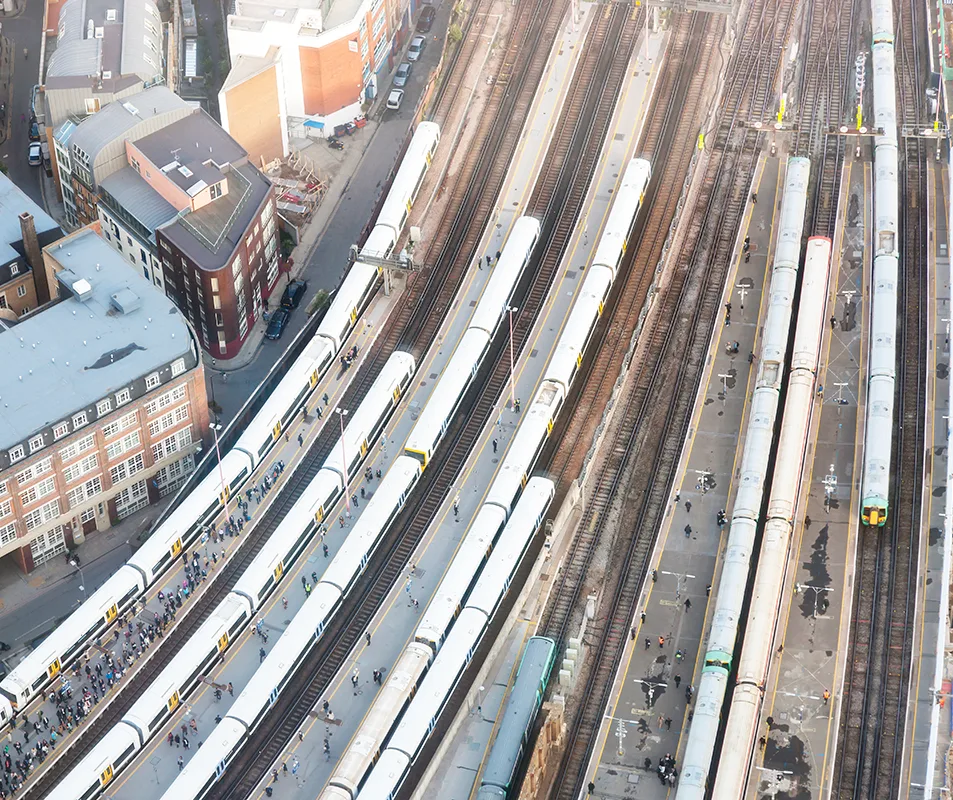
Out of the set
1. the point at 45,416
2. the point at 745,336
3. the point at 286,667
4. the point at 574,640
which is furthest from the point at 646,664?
the point at 45,416

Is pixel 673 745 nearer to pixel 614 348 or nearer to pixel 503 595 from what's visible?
pixel 503 595

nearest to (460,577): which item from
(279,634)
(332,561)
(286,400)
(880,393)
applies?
(332,561)

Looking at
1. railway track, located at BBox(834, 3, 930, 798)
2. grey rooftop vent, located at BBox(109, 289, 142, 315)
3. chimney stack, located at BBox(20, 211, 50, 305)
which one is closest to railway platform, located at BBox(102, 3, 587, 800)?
grey rooftop vent, located at BBox(109, 289, 142, 315)

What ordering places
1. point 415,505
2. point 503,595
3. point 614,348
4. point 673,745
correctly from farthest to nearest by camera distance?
point 614,348, point 415,505, point 503,595, point 673,745

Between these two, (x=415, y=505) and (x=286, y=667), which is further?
(x=415, y=505)

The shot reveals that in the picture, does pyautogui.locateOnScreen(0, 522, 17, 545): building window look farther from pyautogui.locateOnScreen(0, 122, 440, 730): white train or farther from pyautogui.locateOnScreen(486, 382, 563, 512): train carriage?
pyautogui.locateOnScreen(486, 382, 563, 512): train carriage

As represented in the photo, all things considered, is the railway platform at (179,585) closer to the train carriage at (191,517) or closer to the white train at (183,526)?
the white train at (183,526)

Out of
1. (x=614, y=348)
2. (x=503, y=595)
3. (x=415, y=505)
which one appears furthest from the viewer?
(x=614, y=348)
